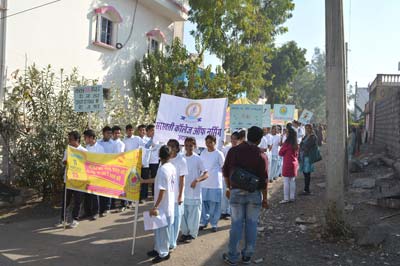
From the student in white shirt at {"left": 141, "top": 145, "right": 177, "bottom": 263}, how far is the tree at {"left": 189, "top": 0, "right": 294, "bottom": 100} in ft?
29.8

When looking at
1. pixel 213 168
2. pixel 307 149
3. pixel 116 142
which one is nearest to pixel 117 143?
pixel 116 142

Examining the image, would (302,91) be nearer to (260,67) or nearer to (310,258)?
(260,67)

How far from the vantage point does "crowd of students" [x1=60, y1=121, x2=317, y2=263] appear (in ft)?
16.8

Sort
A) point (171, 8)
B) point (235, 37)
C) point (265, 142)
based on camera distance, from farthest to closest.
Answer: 1. point (235, 37)
2. point (171, 8)
3. point (265, 142)

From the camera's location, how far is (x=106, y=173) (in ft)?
19.6

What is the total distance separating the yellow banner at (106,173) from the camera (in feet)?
18.4

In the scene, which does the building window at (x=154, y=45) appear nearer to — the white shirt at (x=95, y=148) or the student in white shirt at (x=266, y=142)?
the student in white shirt at (x=266, y=142)

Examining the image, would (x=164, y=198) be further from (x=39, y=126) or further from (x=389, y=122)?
(x=389, y=122)

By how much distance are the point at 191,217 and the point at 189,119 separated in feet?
6.67

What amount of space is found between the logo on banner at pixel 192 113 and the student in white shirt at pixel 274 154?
5109mm

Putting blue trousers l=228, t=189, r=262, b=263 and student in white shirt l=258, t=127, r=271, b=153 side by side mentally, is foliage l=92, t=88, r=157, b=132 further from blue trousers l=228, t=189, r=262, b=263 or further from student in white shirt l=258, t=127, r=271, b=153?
blue trousers l=228, t=189, r=262, b=263

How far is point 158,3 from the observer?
551 inches

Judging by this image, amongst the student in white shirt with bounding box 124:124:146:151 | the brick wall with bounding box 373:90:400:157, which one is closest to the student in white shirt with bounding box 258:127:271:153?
the student in white shirt with bounding box 124:124:146:151

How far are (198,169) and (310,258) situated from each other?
207cm
